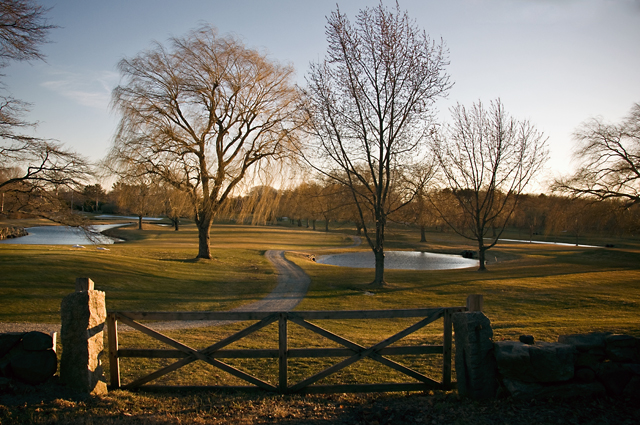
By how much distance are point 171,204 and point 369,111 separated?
14.1m

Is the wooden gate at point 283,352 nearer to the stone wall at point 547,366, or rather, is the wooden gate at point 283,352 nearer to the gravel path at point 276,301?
the stone wall at point 547,366

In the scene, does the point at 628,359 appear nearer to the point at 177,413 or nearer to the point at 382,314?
the point at 382,314

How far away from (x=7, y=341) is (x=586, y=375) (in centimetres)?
829

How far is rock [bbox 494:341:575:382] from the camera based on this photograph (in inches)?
211

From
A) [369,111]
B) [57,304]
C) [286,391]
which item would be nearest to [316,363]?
[286,391]

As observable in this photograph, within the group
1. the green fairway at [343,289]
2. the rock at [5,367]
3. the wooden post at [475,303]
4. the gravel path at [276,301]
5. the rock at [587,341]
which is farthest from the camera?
the green fairway at [343,289]

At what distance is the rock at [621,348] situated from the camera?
18.0ft

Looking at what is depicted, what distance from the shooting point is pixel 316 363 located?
7785 mm

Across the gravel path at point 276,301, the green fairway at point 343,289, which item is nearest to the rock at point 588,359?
the green fairway at point 343,289

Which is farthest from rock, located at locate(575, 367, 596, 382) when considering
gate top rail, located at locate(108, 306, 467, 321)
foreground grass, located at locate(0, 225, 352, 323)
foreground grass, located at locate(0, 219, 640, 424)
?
foreground grass, located at locate(0, 225, 352, 323)

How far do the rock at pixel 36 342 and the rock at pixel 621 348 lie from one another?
26.5 feet

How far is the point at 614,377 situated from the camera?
213 inches

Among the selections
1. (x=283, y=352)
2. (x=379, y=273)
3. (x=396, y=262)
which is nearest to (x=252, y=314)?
(x=283, y=352)

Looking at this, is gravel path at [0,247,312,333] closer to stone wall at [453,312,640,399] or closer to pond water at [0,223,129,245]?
pond water at [0,223,129,245]
